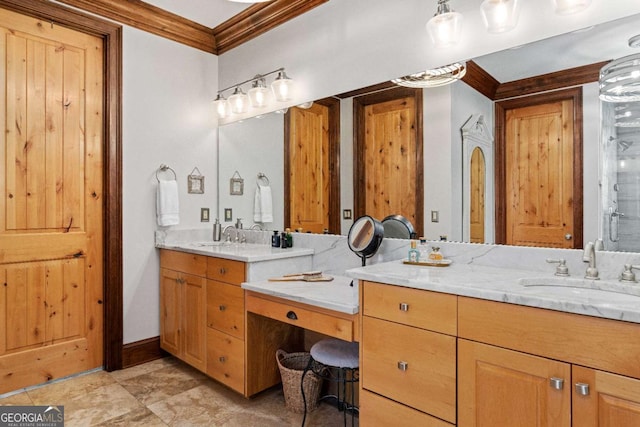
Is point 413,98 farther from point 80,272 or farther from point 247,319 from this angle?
point 80,272

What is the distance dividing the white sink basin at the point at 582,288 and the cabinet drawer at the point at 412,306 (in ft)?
0.90

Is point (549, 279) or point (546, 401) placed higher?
point (549, 279)

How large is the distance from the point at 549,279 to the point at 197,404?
202cm

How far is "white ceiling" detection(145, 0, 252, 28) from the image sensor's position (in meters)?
2.85

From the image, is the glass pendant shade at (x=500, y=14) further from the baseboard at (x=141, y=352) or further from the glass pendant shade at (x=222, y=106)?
the baseboard at (x=141, y=352)

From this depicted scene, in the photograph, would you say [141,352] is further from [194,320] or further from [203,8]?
[203,8]

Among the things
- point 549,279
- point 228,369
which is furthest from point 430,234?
point 228,369

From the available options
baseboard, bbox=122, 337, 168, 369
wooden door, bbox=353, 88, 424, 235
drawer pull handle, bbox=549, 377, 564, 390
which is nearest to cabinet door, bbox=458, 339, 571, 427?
drawer pull handle, bbox=549, 377, 564, 390

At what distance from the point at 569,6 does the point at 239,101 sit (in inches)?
89.0

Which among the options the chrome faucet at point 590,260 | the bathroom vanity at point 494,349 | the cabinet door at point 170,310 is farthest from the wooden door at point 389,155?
the cabinet door at point 170,310

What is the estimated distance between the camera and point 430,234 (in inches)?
81.6

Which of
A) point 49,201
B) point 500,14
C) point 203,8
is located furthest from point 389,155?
point 49,201

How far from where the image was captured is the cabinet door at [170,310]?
2797mm

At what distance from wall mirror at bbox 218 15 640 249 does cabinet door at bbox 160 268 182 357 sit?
2.90 feet
